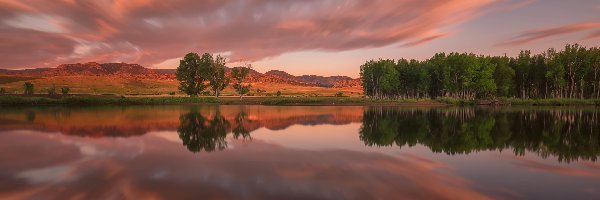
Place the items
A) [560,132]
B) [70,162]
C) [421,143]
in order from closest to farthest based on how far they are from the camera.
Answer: [70,162] < [421,143] < [560,132]

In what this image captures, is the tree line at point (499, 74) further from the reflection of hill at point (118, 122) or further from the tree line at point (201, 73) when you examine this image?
the reflection of hill at point (118, 122)

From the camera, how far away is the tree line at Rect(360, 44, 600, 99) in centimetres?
10775

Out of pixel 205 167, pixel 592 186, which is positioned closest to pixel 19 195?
pixel 205 167

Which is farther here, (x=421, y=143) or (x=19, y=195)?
(x=421, y=143)

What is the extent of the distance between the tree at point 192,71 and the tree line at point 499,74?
60.4 m

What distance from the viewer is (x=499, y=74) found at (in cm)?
11912

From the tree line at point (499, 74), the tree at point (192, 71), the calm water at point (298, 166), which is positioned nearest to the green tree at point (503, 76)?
the tree line at point (499, 74)

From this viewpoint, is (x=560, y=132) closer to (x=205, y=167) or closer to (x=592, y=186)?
(x=592, y=186)

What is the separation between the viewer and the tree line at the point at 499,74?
107750 mm

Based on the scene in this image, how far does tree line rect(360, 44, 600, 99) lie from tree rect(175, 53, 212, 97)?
60436 millimetres

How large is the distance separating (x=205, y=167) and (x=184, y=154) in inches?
171

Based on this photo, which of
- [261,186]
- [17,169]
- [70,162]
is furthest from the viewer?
[70,162]

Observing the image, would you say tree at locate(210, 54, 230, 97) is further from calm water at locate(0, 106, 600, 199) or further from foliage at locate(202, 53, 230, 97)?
calm water at locate(0, 106, 600, 199)

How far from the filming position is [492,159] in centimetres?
1952
